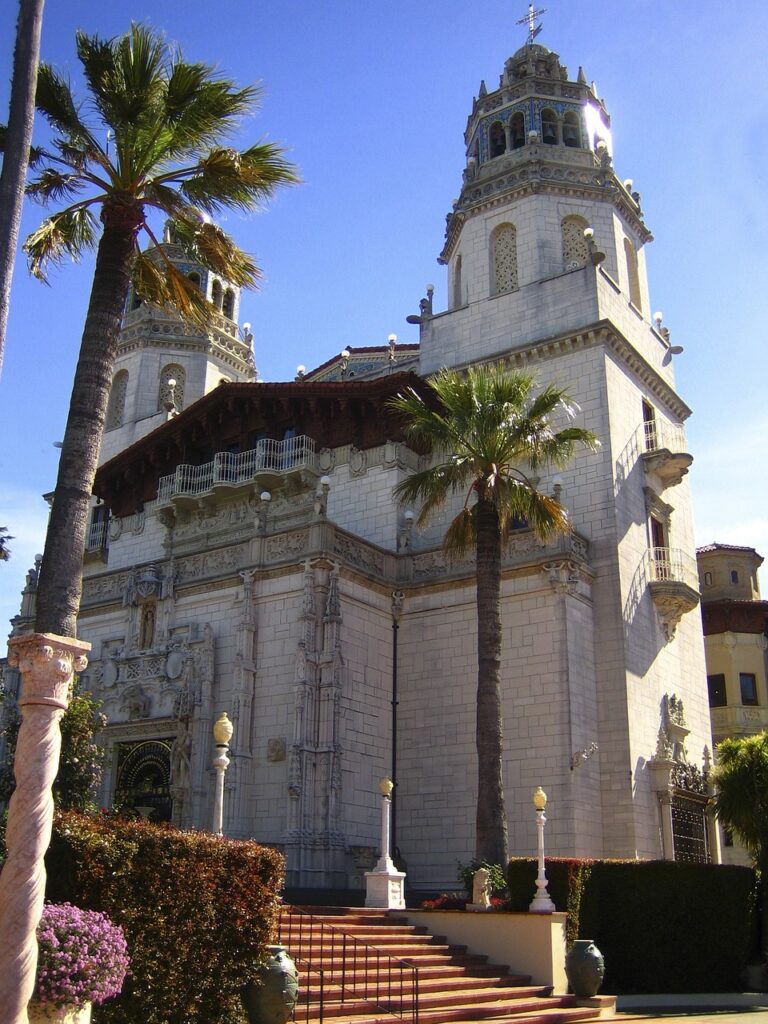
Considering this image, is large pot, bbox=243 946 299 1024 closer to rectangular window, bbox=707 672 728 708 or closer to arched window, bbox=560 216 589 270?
arched window, bbox=560 216 589 270

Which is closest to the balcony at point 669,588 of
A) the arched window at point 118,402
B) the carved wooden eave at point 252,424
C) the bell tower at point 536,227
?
the bell tower at point 536,227

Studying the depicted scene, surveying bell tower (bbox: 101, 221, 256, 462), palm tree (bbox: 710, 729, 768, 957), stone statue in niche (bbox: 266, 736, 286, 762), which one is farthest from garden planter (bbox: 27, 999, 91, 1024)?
bell tower (bbox: 101, 221, 256, 462)

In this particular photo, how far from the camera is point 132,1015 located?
1151cm

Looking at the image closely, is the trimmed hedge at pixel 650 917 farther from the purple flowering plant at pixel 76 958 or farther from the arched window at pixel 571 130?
the arched window at pixel 571 130

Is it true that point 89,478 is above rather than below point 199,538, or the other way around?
below

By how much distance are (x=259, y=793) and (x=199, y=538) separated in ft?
31.4

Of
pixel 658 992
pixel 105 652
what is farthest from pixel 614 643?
pixel 105 652

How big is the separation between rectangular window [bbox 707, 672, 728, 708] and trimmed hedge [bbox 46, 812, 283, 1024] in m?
34.1

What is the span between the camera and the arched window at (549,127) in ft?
119

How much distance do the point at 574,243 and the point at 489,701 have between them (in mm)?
18870

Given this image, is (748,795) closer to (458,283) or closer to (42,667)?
(458,283)

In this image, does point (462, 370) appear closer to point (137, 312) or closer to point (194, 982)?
point (137, 312)

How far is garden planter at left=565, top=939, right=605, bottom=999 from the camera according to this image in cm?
1844

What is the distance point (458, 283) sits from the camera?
36.7 meters
